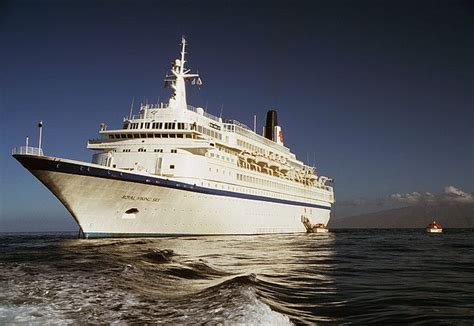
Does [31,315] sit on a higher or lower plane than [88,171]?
lower

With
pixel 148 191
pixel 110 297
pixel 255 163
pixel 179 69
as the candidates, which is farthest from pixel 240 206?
pixel 110 297

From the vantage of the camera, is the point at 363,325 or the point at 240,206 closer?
the point at 363,325

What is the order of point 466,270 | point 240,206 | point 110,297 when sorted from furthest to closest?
1. point 240,206
2. point 466,270
3. point 110,297

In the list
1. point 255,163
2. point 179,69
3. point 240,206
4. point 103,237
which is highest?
point 179,69

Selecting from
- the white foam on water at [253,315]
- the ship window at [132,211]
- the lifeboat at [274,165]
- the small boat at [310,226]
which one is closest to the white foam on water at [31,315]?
the white foam on water at [253,315]

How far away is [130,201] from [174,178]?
12.9ft

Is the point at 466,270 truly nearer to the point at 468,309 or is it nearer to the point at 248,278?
the point at 468,309

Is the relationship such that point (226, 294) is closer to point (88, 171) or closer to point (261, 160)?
point (88, 171)

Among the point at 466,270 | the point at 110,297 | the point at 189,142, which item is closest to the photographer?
the point at 110,297

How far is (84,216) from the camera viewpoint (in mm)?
22547

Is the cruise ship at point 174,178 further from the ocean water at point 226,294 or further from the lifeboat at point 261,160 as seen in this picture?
the ocean water at point 226,294

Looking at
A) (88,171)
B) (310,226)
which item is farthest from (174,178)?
(310,226)

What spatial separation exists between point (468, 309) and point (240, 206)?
25.7m

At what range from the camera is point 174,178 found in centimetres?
2631
